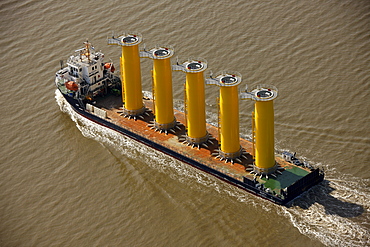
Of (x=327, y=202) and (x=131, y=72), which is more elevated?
(x=131, y=72)

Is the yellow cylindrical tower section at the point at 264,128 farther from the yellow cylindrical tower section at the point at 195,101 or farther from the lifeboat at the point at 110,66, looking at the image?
the lifeboat at the point at 110,66

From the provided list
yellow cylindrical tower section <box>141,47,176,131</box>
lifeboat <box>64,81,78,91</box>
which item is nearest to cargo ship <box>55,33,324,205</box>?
lifeboat <box>64,81,78,91</box>

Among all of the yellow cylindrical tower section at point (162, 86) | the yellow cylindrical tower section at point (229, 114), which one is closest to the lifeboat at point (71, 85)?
the yellow cylindrical tower section at point (162, 86)

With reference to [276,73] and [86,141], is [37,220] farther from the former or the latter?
[276,73]

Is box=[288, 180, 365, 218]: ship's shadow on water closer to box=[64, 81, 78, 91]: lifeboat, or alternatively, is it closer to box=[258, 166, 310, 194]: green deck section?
box=[258, 166, 310, 194]: green deck section

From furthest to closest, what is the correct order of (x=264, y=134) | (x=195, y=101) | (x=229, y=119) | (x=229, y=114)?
(x=195, y=101) → (x=229, y=119) → (x=229, y=114) → (x=264, y=134)

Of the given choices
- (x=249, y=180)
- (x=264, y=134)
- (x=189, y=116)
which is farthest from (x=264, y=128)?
(x=189, y=116)

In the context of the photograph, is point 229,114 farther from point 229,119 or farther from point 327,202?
point 327,202
